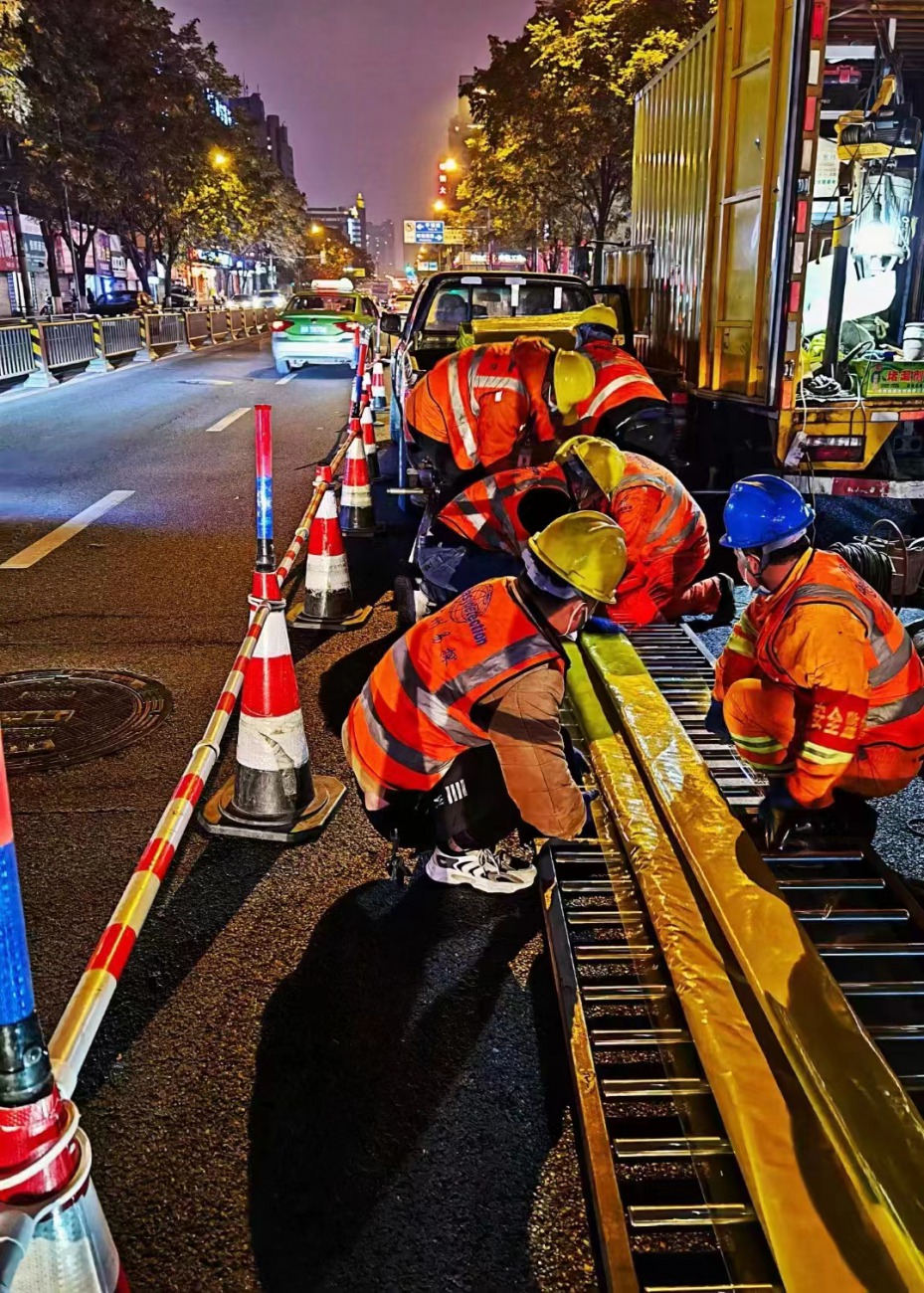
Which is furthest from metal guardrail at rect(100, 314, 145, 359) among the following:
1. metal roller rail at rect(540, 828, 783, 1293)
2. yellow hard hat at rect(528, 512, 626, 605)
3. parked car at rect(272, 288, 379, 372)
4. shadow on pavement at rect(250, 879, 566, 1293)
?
metal roller rail at rect(540, 828, 783, 1293)

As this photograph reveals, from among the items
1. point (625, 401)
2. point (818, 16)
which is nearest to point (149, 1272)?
point (625, 401)

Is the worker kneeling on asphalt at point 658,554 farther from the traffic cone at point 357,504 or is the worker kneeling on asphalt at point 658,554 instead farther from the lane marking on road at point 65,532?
the lane marking on road at point 65,532

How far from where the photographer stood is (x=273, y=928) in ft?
10.9

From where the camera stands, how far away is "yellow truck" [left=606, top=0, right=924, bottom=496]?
21.3 feet

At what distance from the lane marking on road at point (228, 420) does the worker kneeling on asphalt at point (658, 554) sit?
9577 millimetres

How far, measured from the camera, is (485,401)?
6062 mm

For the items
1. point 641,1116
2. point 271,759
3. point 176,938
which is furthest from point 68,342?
point 641,1116

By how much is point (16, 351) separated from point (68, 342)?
7.70ft

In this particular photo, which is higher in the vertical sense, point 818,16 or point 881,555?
point 818,16

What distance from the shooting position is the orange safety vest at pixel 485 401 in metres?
5.99

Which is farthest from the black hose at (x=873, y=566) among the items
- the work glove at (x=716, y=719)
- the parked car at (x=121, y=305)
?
the parked car at (x=121, y=305)

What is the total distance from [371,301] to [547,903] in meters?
22.7

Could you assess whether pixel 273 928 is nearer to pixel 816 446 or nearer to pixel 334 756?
pixel 334 756

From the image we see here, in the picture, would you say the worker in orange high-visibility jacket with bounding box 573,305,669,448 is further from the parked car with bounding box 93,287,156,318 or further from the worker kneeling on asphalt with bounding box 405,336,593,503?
the parked car with bounding box 93,287,156,318
